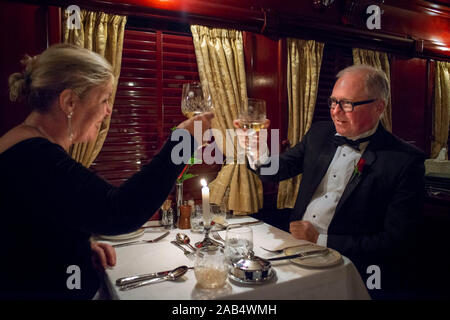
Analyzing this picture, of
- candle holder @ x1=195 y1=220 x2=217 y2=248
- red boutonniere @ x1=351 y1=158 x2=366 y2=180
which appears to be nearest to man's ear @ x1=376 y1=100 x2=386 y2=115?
red boutonniere @ x1=351 y1=158 x2=366 y2=180

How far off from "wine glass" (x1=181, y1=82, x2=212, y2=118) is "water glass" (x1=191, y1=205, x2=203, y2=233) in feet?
2.85

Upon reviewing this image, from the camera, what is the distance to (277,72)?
358cm

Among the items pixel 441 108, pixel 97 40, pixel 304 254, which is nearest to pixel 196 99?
pixel 304 254

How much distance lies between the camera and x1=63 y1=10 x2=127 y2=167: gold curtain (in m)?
2.64

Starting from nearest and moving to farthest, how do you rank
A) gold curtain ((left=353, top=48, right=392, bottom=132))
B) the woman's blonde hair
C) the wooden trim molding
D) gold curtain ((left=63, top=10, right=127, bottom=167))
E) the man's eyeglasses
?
the woman's blonde hair
the man's eyeglasses
gold curtain ((left=63, top=10, right=127, bottom=167))
the wooden trim molding
gold curtain ((left=353, top=48, right=392, bottom=132))

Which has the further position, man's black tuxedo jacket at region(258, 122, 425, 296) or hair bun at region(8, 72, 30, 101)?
man's black tuxedo jacket at region(258, 122, 425, 296)

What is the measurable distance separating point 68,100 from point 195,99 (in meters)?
0.61

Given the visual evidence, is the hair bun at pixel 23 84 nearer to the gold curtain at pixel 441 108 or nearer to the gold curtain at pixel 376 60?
the gold curtain at pixel 376 60

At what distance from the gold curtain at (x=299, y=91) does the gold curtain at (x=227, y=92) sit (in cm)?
56

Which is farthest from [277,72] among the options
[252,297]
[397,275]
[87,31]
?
[252,297]

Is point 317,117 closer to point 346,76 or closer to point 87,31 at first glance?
point 346,76

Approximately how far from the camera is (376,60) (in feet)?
14.4

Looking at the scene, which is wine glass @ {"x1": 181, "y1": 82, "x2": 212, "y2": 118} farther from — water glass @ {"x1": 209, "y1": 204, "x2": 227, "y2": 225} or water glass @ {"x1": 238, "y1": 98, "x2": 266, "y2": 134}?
water glass @ {"x1": 209, "y1": 204, "x2": 227, "y2": 225}

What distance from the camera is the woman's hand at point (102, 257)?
1588 mm
